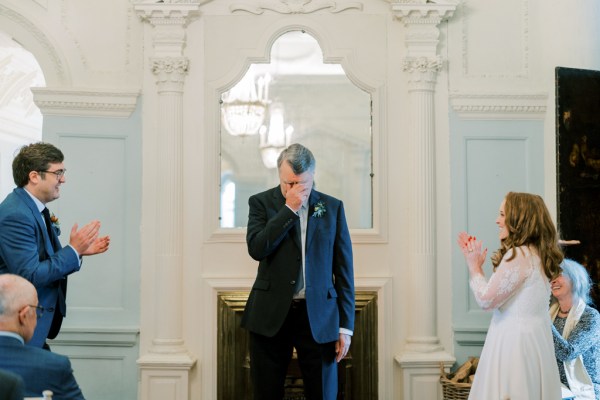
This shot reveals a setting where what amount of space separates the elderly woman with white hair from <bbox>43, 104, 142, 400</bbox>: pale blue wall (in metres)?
2.70

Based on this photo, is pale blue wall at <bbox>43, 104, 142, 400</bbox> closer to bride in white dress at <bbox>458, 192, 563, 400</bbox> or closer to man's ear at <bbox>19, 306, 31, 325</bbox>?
bride in white dress at <bbox>458, 192, 563, 400</bbox>

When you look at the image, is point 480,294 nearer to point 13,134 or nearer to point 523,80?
point 523,80

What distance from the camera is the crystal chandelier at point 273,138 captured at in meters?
6.02

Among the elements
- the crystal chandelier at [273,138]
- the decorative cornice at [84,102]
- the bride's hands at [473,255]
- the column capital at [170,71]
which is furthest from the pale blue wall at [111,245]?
the bride's hands at [473,255]

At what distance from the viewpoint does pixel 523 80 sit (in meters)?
5.59

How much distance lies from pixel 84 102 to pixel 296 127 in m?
1.60

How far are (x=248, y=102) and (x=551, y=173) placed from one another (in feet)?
7.13

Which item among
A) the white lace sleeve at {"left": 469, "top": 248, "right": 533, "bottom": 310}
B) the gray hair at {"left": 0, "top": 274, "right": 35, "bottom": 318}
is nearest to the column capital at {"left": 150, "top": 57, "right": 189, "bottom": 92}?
the white lace sleeve at {"left": 469, "top": 248, "right": 533, "bottom": 310}

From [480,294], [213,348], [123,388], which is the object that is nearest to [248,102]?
[213,348]

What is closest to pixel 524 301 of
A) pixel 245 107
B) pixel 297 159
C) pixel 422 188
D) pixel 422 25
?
pixel 297 159

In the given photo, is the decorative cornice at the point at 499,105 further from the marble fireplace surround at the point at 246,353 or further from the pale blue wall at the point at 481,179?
the marble fireplace surround at the point at 246,353

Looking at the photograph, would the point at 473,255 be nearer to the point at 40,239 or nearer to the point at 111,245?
the point at 40,239

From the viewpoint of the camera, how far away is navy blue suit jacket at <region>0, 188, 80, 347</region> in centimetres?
363

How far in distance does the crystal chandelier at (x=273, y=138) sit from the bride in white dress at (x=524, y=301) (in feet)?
8.56
